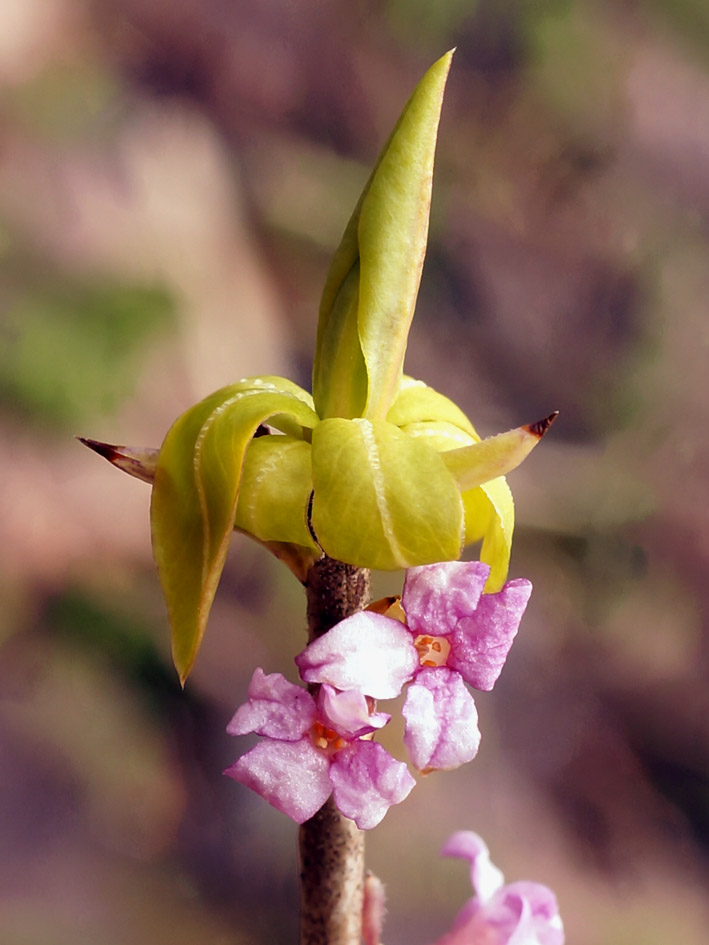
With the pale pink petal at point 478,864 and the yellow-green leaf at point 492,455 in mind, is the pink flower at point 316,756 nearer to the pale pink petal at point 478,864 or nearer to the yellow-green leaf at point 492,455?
the yellow-green leaf at point 492,455

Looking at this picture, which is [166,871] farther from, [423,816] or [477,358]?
[477,358]

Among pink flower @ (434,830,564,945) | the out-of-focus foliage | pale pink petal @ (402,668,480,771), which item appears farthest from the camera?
the out-of-focus foliage

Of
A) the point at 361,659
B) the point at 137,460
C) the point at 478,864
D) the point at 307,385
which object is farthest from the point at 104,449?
the point at 307,385

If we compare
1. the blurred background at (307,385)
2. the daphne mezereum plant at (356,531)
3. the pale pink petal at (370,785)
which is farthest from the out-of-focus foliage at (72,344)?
the pale pink petal at (370,785)

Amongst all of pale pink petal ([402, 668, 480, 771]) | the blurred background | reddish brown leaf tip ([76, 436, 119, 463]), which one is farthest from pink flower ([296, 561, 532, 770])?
the blurred background

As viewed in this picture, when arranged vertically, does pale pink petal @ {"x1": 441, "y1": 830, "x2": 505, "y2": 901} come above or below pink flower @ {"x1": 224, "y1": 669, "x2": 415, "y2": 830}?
below

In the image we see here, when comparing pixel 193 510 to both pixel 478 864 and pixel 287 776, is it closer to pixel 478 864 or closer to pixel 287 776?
pixel 287 776

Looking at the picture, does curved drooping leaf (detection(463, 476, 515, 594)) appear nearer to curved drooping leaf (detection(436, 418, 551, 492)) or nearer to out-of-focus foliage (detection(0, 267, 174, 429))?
curved drooping leaf (detection(436, 418, 551, 492))
